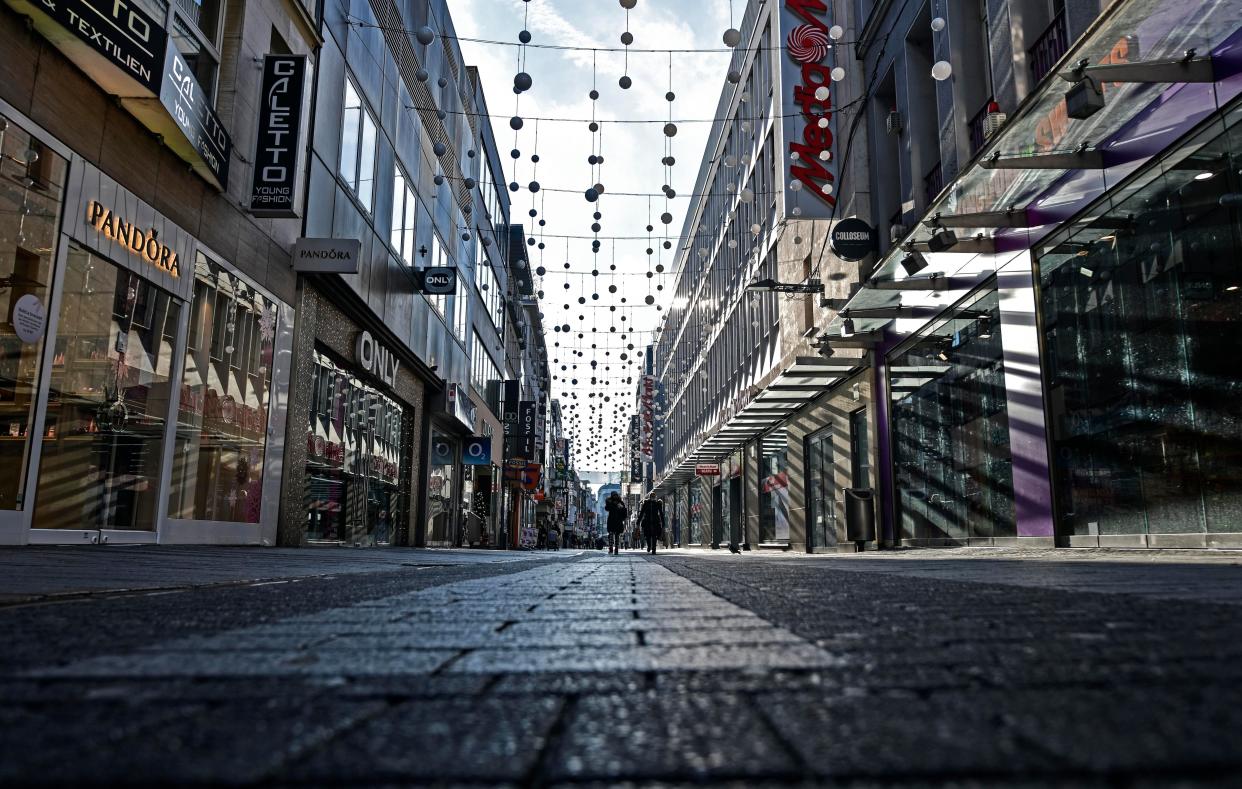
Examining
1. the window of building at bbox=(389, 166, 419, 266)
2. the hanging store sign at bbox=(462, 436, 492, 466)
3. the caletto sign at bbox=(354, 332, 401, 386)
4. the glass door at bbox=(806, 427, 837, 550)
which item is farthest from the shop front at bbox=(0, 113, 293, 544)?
the hanging store sign at bbox=(462, 436, 492, 466)

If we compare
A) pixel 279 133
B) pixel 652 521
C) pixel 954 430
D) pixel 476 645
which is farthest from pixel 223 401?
pixel 652 521

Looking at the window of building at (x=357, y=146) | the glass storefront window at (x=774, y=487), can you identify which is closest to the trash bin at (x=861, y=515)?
the glass storefront window at (x=774, y=487)

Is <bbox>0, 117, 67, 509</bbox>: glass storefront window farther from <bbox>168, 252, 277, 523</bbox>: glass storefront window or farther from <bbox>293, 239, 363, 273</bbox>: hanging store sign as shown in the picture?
<bbox>293, 239, 363, 273</bbox>: hanging store sign

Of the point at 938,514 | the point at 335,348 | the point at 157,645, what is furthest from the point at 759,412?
the point at 157,645

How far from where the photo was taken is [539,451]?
59844 mm

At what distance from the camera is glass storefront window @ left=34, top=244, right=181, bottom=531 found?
8148mm

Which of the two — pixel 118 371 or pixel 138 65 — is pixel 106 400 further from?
pixel 138 65

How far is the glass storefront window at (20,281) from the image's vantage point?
7328 millimetres

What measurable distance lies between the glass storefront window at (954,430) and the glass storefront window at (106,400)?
10.5 metres

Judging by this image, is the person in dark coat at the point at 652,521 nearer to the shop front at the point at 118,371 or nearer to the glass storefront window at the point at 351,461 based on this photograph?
the glass storefront window at the point at 351,461

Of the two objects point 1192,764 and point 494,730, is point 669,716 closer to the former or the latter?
point 494,730

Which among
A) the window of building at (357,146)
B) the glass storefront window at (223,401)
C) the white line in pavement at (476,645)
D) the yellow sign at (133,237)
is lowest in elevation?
the white line in pavement at (476,645)

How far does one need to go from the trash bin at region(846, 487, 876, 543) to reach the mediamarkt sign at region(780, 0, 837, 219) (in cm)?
562

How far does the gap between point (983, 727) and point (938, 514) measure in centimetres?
1430
